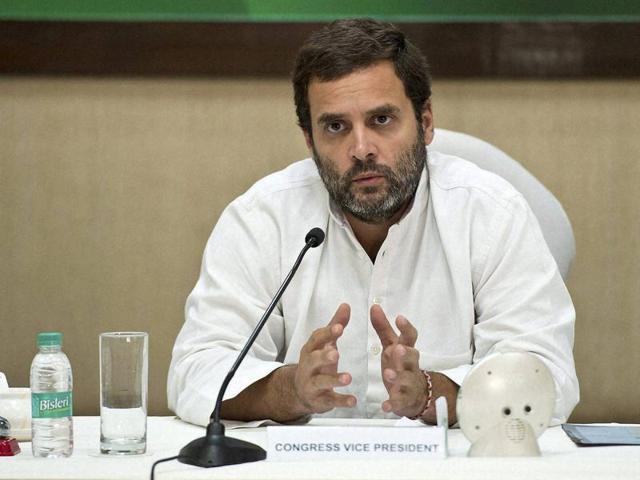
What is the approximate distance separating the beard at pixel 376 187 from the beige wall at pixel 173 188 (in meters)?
0.90

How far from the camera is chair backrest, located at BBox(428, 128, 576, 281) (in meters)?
2.56

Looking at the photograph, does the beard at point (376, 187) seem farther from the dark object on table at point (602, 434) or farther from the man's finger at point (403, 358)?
the dark object on table at point (602, 434)

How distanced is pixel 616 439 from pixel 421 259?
0.83m

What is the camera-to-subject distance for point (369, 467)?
140 centimetres

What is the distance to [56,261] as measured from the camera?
3369 mm

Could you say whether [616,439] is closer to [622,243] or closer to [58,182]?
[622,243]

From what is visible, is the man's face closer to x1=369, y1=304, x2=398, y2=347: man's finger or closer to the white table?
x1=369, y1=304, x2=398, y2=347: man's finger

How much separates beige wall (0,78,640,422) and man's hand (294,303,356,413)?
149cm

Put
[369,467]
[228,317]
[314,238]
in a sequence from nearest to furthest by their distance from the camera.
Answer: [369,467] → [314,238] → [228,317]

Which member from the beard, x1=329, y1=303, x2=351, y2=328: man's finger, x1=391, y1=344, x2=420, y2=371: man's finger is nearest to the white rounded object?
x1=391, y1=344, x2=420, y2=371: man's finger

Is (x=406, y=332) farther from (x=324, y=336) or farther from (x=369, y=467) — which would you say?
(x=369, y=467)

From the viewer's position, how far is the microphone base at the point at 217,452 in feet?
4.81

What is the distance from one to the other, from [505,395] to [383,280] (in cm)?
90

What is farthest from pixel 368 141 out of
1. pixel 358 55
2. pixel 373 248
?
pixel 373 248
